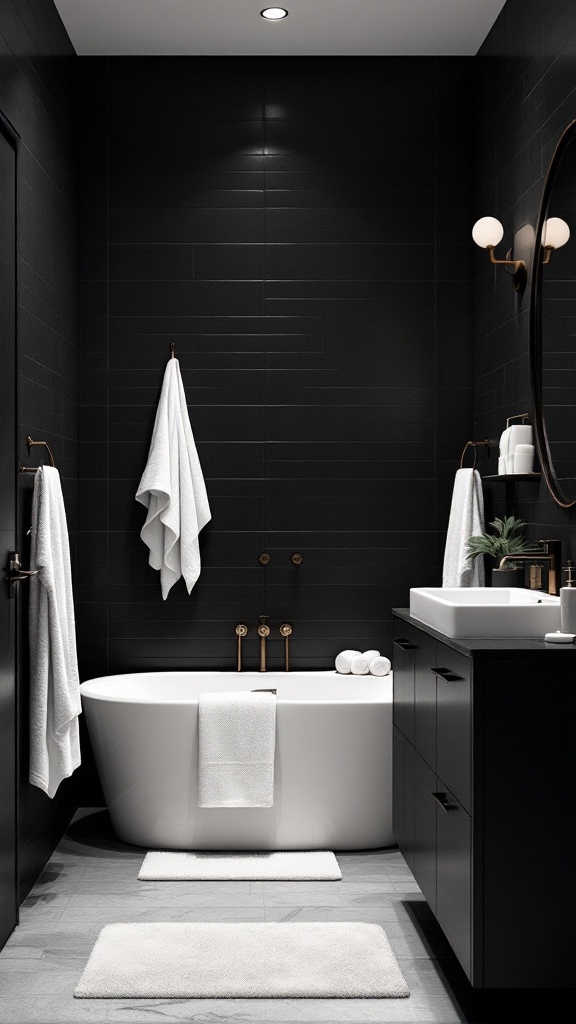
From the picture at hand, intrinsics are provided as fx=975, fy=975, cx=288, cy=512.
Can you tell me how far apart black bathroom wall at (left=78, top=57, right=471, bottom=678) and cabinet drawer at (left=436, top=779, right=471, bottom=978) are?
1823 mm

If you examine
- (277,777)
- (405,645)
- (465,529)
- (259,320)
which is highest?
(259,320)

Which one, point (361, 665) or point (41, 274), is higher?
point (41, 274)

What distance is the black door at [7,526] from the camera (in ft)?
9.56

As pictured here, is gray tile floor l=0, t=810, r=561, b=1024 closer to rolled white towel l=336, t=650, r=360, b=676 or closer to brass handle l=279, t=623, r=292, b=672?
rolled white towel l=336, t=650, r=360, b=676

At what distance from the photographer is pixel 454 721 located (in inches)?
96.5

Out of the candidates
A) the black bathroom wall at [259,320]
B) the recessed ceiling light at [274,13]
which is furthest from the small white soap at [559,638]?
the recessed ceiling light at [274,13]

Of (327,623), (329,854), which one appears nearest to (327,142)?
(327,623)

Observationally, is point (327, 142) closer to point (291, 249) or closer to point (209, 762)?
point (291, 249)

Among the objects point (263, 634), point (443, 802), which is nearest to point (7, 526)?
point (443, 802)

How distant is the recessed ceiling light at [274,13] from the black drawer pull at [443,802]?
10.2 feet

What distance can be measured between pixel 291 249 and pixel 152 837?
2.59m

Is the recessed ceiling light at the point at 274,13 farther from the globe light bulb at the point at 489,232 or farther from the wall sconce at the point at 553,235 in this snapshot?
the wall sconce at the point at 553,235

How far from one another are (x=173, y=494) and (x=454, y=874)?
2.28m

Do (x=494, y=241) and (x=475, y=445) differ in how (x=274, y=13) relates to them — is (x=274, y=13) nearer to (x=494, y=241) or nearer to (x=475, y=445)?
(x=494, y=241)
